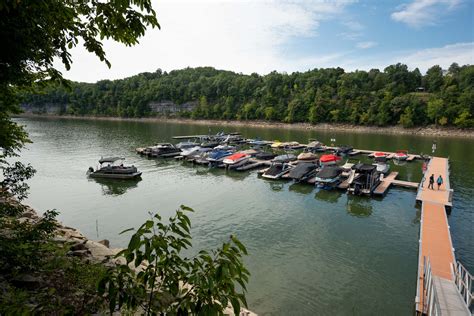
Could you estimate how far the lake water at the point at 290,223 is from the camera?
1521 centimetres

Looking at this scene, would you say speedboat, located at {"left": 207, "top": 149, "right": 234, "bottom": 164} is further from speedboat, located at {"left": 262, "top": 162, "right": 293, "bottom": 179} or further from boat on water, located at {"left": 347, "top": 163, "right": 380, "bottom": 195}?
boat on water, located at {"left": 347, "top": 163, "right": 380, "bottom": 195}

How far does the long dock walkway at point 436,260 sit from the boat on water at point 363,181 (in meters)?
4.61

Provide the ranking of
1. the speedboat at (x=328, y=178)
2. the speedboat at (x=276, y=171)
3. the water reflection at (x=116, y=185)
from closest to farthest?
the water reflection at (x=116, y=185) → the speedboat at (x=328, y=178) → the speedboat at (x=276, y=171)

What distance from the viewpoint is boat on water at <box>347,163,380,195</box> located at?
31188mm

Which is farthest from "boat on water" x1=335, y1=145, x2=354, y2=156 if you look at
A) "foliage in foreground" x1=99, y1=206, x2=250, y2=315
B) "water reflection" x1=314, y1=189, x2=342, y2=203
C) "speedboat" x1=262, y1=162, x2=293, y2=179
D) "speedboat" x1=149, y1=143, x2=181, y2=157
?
"foliage in foreground" x1=99, y1=206, x2=250, y2=315

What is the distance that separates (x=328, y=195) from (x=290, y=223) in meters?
9.26

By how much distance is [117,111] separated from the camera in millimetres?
167625

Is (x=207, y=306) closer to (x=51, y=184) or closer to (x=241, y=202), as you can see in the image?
(x=241, y=202)

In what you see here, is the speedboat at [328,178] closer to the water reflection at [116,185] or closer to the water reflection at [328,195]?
the water reflection at [328,195]

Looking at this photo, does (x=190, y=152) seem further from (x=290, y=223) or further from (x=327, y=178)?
(x=290, y=223)

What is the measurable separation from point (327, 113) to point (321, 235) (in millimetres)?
103256

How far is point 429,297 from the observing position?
42.9 feet

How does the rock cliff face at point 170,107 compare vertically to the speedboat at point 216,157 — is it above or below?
above

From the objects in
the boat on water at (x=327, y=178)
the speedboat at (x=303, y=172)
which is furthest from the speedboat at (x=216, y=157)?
the boat on water at (x=327, y=178)
